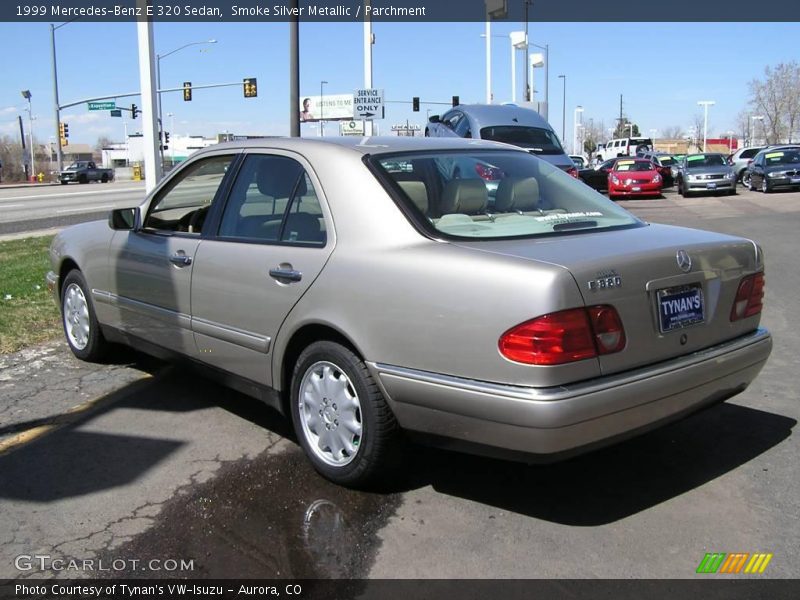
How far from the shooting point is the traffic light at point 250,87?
4344 centimetres

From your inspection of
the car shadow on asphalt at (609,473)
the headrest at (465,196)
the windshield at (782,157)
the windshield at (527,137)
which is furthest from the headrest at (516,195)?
the windshield at (782,157)

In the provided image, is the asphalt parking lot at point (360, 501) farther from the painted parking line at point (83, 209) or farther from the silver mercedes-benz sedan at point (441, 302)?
the painted parking line at point (83, 209)

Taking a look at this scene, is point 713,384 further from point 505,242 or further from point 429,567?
point 429,567

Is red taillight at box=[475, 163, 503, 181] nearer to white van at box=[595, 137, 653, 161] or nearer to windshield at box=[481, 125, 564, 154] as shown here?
windshield at box=[481, 125, 564, 154]

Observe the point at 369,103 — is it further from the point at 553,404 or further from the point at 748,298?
the point at 553,404

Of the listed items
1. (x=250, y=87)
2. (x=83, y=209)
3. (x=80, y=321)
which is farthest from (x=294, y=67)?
(x=250, y=87)

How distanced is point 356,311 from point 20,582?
1.71m

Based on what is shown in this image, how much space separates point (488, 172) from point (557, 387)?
153 centimetres

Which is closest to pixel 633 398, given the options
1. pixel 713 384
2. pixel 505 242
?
pixel 713 384

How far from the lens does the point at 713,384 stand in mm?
3510

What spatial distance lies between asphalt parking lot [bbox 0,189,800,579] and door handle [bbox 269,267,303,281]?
1008mm

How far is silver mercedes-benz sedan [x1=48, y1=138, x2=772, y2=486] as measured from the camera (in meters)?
3.01

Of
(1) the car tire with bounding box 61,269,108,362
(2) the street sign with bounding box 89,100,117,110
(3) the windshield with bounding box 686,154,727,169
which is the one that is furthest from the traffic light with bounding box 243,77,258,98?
(1) the car tire with bounding box 61,269,108,362

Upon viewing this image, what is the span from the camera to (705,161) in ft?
87.2
